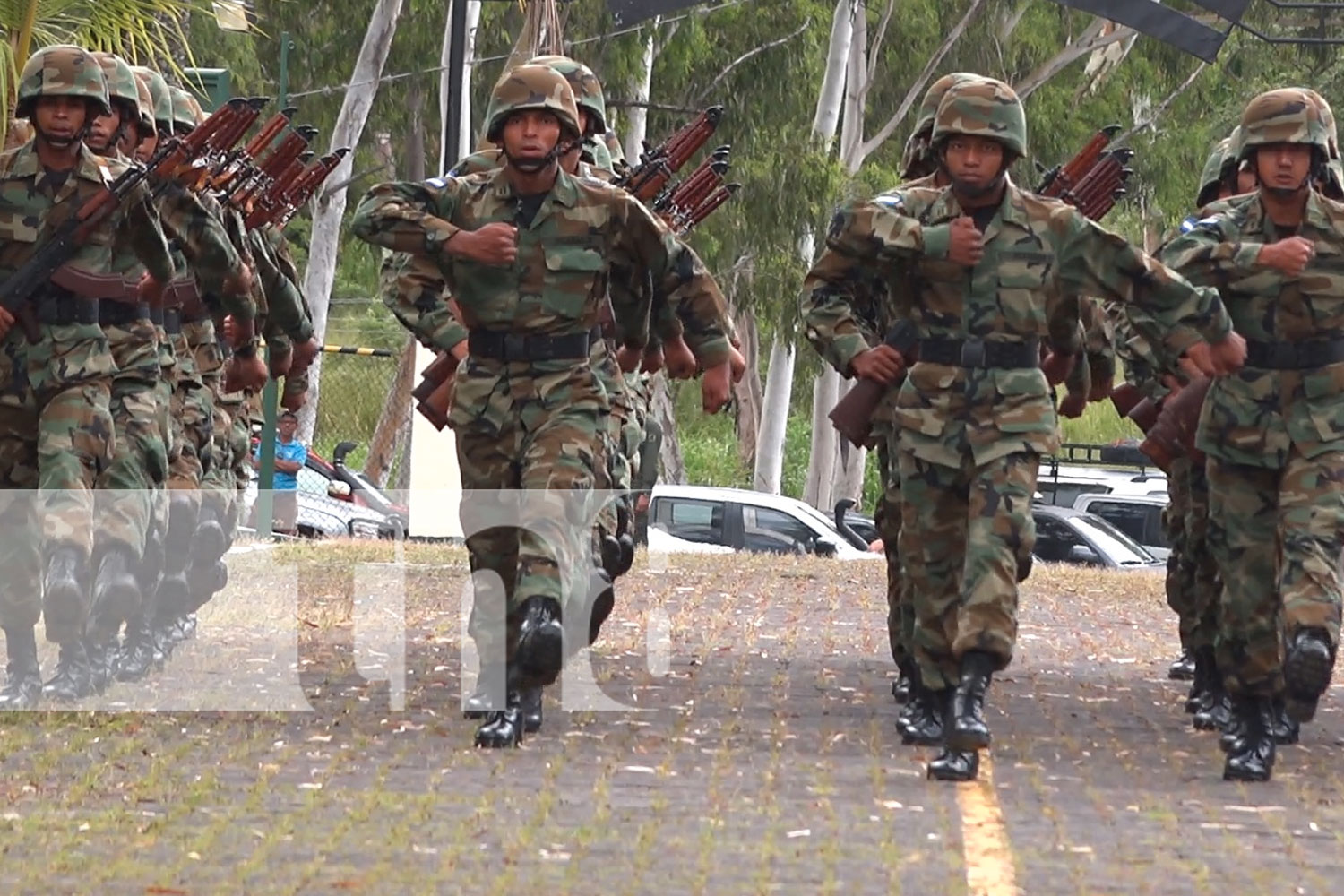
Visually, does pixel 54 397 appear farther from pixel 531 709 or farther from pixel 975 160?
pixel 975 160

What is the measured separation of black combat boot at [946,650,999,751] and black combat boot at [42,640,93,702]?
3.12 metres

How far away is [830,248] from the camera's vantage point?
32.3 ft

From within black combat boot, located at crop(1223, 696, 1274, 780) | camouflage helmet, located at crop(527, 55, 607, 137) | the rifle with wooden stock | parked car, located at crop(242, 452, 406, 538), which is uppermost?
camouflage helmet, located at crop(527, 55, 607, 137)

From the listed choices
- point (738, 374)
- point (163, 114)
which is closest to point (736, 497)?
point (163, 114)

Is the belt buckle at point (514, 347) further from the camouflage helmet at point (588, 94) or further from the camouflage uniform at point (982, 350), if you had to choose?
the camouflage helmet at point (588, 94)

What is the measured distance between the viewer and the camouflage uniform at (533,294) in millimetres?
9688

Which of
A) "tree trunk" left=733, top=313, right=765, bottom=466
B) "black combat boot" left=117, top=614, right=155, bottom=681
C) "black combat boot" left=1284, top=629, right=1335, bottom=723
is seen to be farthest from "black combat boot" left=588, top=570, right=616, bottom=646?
"tree trunk" left=733, top=313, right=765, bottom=466

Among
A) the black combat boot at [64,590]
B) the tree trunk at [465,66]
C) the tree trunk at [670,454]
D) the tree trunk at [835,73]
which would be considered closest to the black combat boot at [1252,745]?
the black combat boot at [64,590]

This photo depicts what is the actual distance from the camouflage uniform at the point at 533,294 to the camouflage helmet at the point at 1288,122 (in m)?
1.86

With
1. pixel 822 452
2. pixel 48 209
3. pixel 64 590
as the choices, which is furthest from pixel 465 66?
pixel 64 590

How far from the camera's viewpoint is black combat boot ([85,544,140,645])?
10367mm

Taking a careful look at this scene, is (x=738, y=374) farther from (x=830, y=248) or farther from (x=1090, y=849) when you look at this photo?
(x=1090, y=849)

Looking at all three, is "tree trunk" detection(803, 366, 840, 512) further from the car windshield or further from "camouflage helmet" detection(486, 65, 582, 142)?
"camouflage helmet" detection(486, 65, 582, 142)

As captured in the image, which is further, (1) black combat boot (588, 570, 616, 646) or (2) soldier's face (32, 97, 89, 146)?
(1) black combat boot (588, 570, 616, 646)
